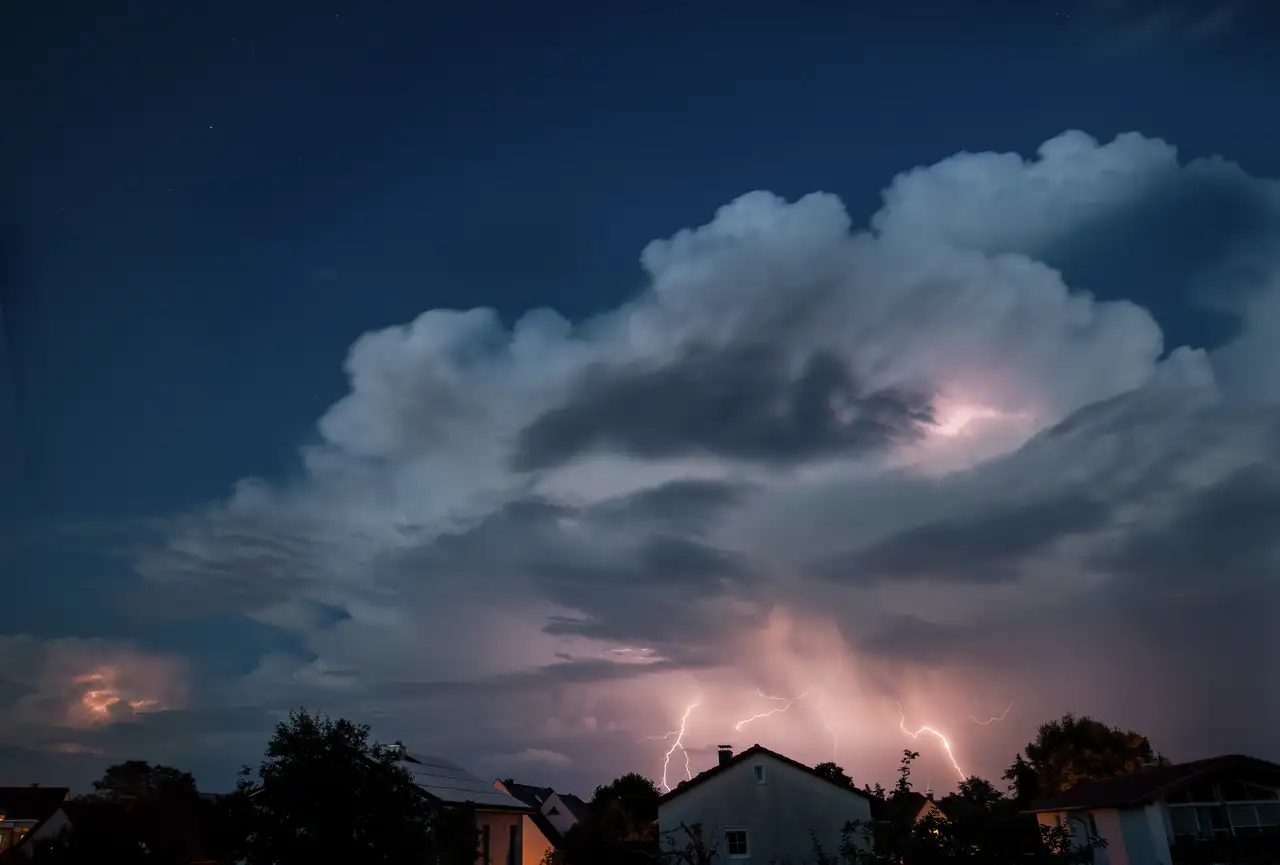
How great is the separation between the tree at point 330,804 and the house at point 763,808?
97.0 ft

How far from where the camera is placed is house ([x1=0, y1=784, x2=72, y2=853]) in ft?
182

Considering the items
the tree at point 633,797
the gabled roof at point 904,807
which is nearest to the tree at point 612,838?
the tree at point 633,797

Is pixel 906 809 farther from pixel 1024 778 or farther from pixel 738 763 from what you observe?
pixel 1024 778

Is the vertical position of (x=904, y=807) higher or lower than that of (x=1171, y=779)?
higher

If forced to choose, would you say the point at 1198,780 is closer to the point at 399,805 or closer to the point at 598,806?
the point at 399,805

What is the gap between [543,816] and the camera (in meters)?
76.6

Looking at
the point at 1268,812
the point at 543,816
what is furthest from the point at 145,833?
the point at 543,816

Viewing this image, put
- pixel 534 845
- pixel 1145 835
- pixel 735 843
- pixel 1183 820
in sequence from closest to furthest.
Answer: pixel 1145 835
pixel 1183 820
pixel 735 843
pixel 534 845

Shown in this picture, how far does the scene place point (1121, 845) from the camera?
4003cm

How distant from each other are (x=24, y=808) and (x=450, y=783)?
42594mm

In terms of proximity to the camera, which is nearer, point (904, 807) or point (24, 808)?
point (904, 807)

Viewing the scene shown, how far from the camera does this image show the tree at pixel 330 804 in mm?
15594

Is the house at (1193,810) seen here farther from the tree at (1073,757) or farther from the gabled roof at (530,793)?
the gabled roof at (530,793)

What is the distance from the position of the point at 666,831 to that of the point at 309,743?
32467 millimetres
